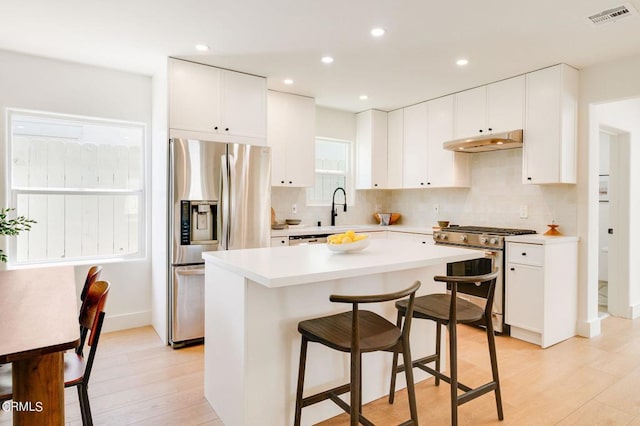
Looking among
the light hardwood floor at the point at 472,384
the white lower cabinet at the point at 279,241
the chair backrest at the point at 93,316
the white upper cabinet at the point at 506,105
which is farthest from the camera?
the white lower cabinet at the point at 279,241

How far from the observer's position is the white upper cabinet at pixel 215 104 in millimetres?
3338

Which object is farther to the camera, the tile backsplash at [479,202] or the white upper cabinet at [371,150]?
the white upper cabinet at [371,150]

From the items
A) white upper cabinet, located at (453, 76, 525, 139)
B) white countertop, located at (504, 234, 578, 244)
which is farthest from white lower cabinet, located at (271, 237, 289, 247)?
white upper cabinet, located at (453, 76, 525, 139)

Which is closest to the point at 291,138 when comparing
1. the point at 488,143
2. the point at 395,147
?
the point at 395,147

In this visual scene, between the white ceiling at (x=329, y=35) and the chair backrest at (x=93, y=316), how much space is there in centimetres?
184

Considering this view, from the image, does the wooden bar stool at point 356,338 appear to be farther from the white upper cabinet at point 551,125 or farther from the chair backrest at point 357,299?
the white upper cabinet at point 551,125

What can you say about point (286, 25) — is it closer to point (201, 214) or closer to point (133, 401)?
point (201, 214)

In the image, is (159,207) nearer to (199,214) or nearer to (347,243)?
(199,214)

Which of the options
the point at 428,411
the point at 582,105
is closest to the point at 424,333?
the point at 428,411

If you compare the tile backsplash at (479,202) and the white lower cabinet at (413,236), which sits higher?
the tile backsplash at (479,202)

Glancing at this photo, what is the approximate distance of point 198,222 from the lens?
336 centimetres

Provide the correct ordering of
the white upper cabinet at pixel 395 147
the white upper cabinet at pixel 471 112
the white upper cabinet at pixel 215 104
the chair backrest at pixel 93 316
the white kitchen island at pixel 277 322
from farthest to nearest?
1. the white upper cabinet at pixel 395 147
2. the white upper cabinet at pixel 471 112
3. the white upper cabinet at pixel 215 104
4. the white kitchen island at pixel 277 322
5. the chair backrest at pixel 93 316

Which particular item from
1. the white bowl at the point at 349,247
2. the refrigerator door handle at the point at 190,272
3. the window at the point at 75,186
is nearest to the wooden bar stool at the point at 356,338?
the white bowl at the point at 349,247

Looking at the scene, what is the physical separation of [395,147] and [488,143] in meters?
1.51
